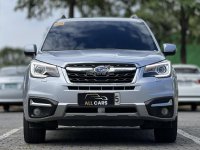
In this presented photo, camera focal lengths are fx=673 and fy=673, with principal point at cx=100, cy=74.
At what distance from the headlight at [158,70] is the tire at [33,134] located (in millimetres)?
1795

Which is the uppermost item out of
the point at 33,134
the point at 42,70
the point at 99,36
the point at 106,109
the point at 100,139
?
the point at 99,36

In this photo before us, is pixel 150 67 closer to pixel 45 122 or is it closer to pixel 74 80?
pixel 74 80

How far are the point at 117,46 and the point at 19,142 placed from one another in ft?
7.01

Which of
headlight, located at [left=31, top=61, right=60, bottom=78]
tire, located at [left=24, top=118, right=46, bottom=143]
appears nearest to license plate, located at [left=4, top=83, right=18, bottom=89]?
tire, located at [left=24, top=118, right=46, bottom=143]

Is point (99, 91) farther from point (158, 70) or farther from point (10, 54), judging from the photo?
point (10, 54)

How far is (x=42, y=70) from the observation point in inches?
371

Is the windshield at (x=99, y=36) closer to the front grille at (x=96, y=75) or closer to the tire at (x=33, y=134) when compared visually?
the front grille at (x=96, y=75)

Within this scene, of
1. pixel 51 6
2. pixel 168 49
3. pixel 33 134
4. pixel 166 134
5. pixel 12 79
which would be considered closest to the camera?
pixel 33 134

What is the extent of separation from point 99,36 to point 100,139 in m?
1.65

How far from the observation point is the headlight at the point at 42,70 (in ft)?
30.5

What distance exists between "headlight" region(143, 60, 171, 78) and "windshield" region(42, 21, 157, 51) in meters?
1.02

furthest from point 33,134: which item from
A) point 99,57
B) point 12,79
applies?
point 12,79

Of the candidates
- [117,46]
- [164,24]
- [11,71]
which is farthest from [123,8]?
[117,46]

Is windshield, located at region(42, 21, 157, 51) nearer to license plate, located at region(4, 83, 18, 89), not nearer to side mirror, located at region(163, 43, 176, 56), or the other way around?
side mirror, located at region(163, 43, 176, 56)
